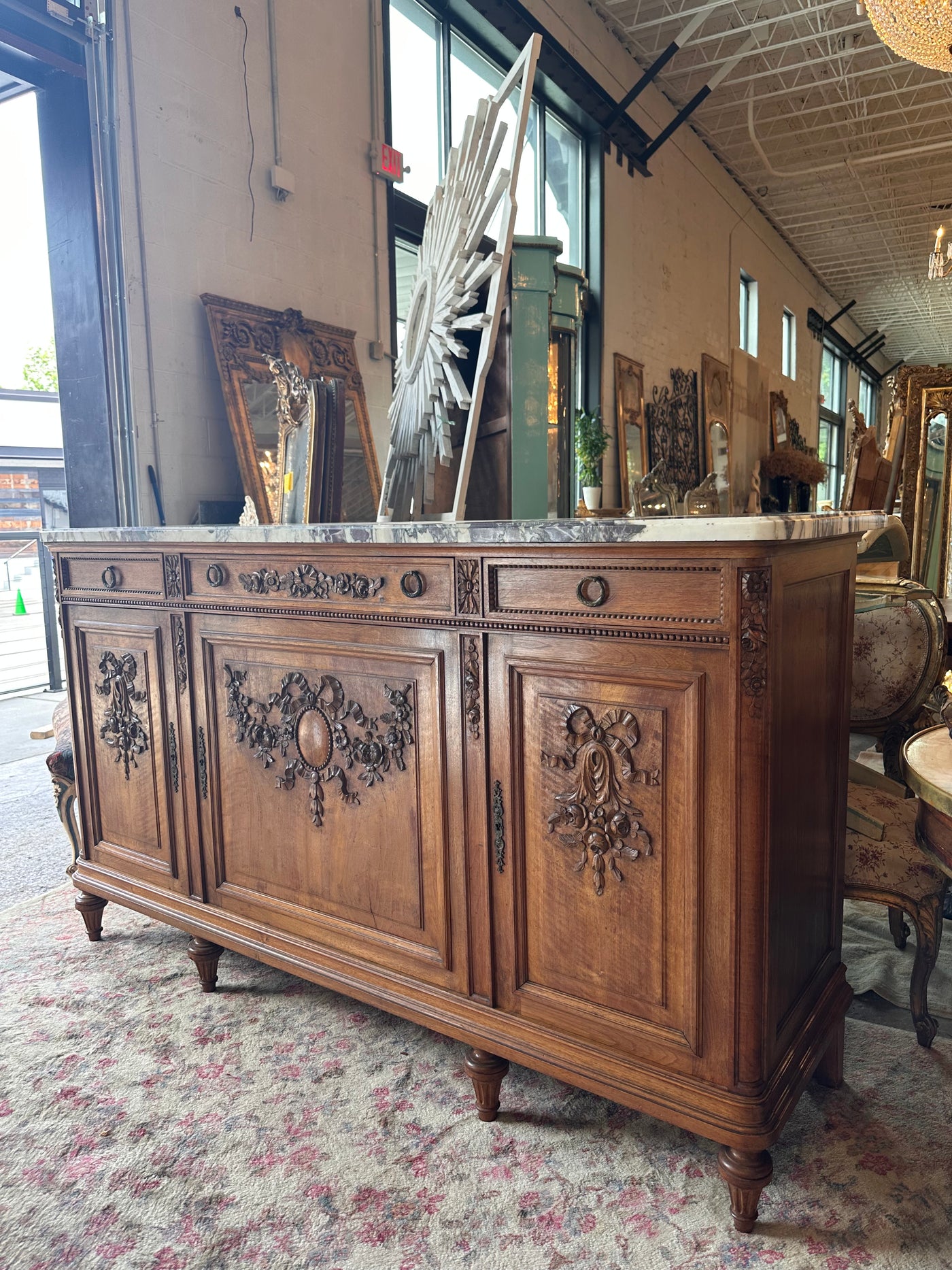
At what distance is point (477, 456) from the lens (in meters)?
2.11

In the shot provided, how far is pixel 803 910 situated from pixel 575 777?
21.6 inches

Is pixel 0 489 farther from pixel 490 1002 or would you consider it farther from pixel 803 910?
pixel 803 910

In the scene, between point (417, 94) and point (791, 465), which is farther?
point (791, 465)

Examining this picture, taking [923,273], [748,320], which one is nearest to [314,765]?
[748,320]

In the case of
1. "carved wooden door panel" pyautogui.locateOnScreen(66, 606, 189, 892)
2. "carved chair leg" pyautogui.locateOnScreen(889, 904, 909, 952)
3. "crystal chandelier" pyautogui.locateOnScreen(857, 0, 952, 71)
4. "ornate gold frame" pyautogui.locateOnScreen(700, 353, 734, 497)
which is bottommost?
"carved chair leg" pyautogui.locateOnScreen(889, 904, 909, 952)

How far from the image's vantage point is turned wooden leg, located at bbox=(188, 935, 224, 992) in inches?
91.7

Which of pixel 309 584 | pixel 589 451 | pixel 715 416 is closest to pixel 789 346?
pixel 715 416

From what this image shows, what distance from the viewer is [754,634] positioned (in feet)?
4.38

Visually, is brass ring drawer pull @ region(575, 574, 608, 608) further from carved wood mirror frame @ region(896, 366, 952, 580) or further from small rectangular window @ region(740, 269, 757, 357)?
small rectangular window @ region(740, 269, 757, 357)

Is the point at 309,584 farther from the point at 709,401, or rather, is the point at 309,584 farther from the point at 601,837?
the point at 709,401

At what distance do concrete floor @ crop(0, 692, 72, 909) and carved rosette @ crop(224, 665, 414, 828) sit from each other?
1.52m

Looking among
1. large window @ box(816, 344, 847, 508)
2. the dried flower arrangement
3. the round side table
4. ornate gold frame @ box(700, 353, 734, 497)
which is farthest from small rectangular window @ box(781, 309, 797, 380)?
the round side table

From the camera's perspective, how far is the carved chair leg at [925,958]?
2029mm

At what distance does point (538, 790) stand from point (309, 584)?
0.72m
